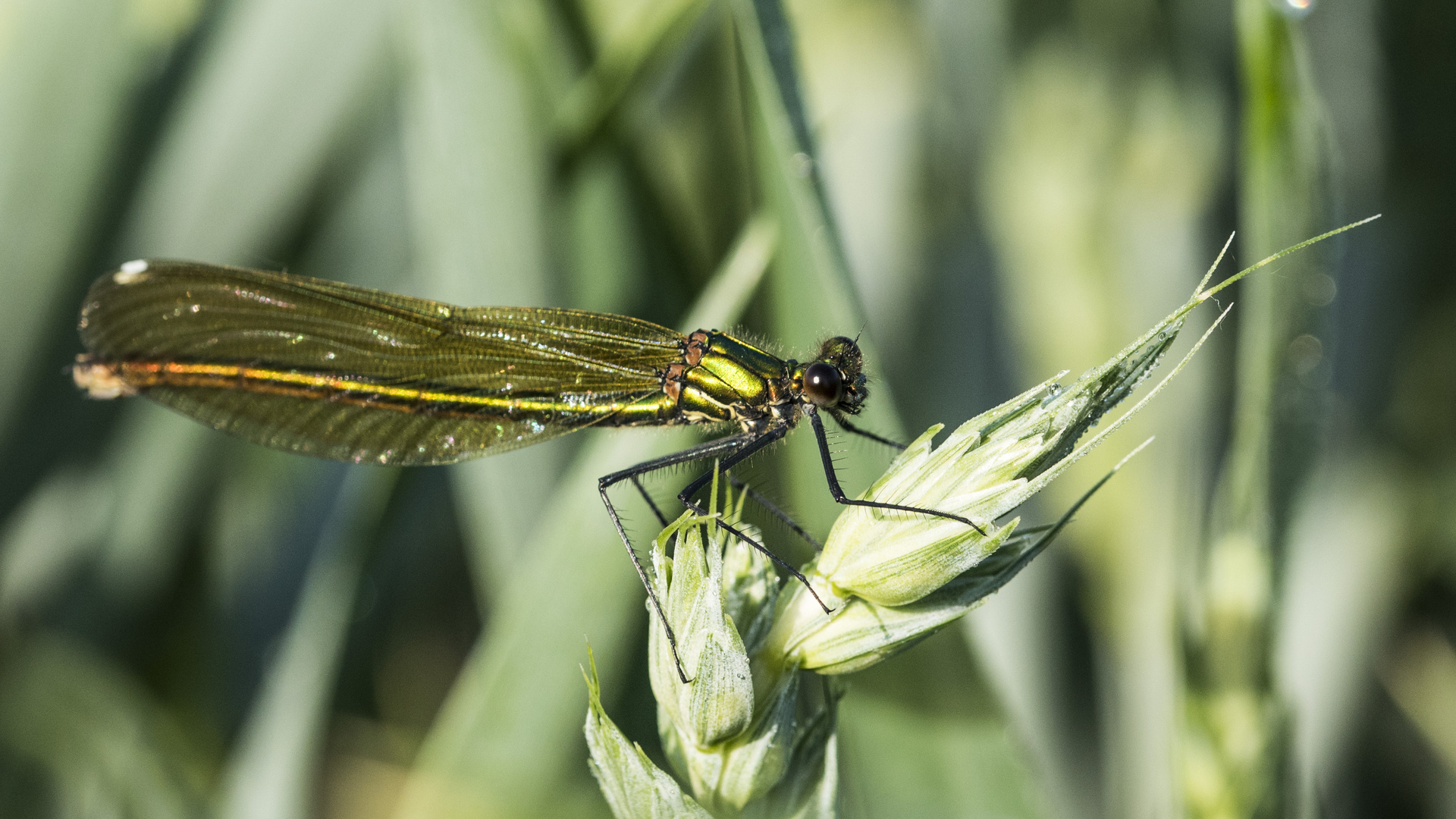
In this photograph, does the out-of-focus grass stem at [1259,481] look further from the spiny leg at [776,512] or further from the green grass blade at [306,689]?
the green grass blade at [306,689]

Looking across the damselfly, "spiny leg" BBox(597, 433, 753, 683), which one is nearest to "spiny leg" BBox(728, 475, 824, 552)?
"spiny leg" BBox(597, 433, 753, 683)

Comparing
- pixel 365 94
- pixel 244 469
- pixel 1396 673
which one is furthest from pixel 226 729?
pixel 1396 673

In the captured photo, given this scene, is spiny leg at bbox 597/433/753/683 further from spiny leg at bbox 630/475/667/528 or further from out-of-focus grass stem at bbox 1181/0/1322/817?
out-of-focus grass stem at bbox 1181/0/1322/817

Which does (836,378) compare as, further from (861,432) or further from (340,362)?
(340,362)

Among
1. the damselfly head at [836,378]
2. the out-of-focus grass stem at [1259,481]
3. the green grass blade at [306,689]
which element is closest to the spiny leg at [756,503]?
the damselfly head at [836,378]

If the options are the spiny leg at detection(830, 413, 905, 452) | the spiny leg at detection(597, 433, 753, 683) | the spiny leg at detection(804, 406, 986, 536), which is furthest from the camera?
the spiny leg at detection(830, 413, 905, 452)

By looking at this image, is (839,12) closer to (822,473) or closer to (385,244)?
(385,244)
